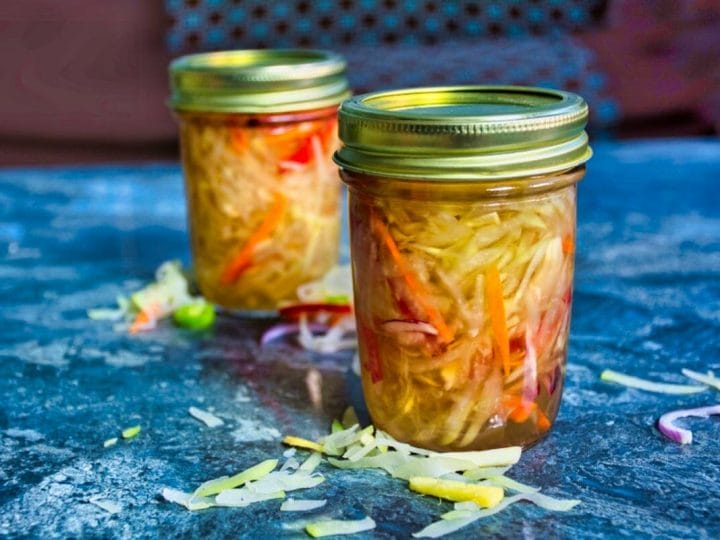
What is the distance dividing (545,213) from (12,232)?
955 millimetres

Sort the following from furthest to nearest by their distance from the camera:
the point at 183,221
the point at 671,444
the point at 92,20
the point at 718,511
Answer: the point at 92,20, the point at 183,221, the point at 671,444, the point at 718,511

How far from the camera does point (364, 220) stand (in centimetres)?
85

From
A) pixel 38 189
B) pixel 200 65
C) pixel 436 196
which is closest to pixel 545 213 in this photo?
pixel 436 196

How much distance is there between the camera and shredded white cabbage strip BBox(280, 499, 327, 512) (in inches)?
30.9

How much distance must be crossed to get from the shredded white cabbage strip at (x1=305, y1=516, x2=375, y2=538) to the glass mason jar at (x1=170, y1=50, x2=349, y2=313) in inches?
19.1

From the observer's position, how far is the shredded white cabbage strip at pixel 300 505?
79 centimetres

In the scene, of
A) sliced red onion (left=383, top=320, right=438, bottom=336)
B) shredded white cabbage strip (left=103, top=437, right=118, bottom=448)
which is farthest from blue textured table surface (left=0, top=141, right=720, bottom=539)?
sliced red onion (left=383, top=320, right=438, bottom=336)

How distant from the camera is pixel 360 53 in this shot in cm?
208

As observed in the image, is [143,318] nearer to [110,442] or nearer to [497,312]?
Answer: [110,442]

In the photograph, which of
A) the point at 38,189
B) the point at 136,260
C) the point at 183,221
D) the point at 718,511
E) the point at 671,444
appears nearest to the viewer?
the point at 718,511

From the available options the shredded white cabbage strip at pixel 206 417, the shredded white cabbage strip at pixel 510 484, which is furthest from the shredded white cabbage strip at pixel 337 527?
the shredded white cabbage strip at pixel 206 417

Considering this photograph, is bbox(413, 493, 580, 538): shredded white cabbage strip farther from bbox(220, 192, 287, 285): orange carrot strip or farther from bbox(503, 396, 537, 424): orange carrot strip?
bbox(220, 192, 287, 285): orange carrot strip

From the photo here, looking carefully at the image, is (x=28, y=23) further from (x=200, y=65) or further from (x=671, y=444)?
(x=671, y=444)

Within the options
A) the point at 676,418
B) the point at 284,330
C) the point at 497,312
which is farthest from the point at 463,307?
the point at 284,330
